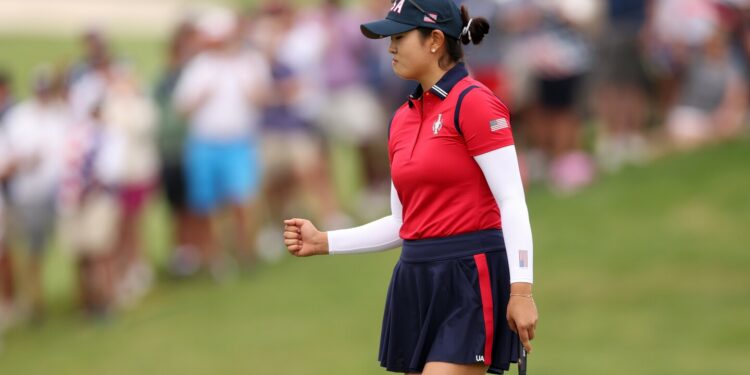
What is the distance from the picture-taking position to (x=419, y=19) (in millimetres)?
5738

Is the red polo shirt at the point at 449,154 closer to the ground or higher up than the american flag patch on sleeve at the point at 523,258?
higher up

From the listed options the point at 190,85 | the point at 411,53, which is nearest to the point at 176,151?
the point at 190,85

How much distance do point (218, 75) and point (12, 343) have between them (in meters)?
3.28

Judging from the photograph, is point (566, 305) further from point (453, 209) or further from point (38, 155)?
point (453, 209)

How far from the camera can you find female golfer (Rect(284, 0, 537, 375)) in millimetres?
5605

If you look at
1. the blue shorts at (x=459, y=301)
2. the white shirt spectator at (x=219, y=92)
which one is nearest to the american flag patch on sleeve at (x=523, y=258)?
the blue shorts at (x=459, y=301)

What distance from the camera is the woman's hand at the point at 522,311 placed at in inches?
219

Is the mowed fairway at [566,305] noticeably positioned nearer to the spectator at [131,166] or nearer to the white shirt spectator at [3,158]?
the spectator at [131,166]

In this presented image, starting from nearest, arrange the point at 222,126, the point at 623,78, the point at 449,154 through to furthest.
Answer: the point at 449,154 → the point at 222,126 → the point at 623,78

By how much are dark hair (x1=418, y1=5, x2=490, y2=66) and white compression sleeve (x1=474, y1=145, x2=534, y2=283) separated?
474mm

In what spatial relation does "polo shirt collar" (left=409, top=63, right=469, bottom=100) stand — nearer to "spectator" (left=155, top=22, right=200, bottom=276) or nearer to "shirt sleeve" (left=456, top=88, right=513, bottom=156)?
"shirt sleeve" (left=456, top=88, right=513, bottom=156)

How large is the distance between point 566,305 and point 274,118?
12.1 ft

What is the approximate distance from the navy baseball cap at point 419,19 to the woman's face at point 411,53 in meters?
0.05

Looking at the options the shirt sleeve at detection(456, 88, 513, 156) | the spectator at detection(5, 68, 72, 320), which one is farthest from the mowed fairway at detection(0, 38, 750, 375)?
the shirt sleeve at detection(456, 88, 513, 156)
